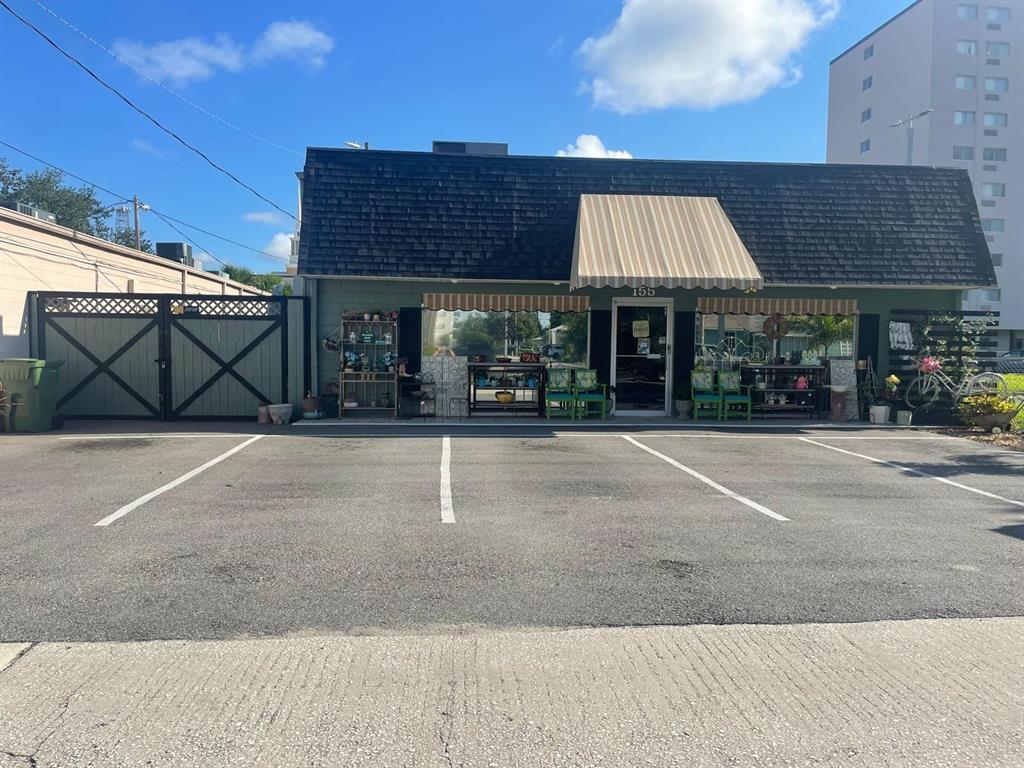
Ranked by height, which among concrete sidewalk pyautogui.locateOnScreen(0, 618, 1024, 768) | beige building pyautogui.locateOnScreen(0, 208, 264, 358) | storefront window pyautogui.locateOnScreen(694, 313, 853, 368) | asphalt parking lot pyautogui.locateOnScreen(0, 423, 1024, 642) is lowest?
concrete sidewalk pyautogui.locateOnScreen(0, 618, 1024, 768)

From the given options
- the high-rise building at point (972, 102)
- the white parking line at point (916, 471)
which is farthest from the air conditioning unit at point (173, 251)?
the high-rise building at point (972, 102)

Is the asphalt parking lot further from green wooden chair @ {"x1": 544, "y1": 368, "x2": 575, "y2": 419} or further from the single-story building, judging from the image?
the single-story building

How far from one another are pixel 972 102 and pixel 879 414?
46.9 m

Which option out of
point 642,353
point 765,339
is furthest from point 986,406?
point 642,353

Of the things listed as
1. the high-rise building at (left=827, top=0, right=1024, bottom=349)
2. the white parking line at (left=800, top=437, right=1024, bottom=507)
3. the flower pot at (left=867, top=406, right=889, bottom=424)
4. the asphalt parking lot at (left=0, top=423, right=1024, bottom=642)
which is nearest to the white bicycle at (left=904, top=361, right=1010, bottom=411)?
the flower pot at (left=867, top=406, right=889, bottom=424)

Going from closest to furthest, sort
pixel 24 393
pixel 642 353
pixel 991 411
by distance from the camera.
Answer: pixel 24 393 → pixel 991 411 → pixel 642 353

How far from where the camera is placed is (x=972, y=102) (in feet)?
158

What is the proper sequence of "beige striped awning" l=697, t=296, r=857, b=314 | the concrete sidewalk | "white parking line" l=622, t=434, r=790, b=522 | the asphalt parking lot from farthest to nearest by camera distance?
"beige striped awning" l=697, t=296, r=857, b=314
"white parking line" l=622, t=434, r=790, b=522
the asphalt parking lot
the concrete sidewalk

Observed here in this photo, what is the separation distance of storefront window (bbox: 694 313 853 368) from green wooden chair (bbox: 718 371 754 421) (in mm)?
714

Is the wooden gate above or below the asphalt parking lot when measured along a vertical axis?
above

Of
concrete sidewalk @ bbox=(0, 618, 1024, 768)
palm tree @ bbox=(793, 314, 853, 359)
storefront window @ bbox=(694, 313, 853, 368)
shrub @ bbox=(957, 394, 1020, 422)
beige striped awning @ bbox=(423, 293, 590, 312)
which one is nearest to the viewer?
concrete sidewalk @ bbox=(0, 618, 1024, 768)

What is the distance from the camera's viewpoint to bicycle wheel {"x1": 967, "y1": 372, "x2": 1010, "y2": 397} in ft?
44.1

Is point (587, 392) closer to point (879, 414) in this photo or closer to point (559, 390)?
point (559, 390)

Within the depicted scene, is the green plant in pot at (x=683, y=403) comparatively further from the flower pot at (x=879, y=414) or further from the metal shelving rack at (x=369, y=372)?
the metal shelving rack at (x=369, y=372)
